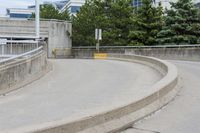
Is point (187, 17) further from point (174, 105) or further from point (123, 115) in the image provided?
point (123, 115)

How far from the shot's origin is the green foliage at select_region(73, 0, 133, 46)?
53688mm

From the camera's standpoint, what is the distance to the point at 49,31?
6150 centimetres

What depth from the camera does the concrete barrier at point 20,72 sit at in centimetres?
1575

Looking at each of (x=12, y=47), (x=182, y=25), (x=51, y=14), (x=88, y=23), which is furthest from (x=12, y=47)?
(x=51, y=14)

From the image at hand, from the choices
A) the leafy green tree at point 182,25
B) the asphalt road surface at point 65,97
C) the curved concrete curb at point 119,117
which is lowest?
the asphalt road surface at point 65,97

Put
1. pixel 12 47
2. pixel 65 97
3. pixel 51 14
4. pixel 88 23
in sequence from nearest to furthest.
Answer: pixel 65 97
pixel 12 47
pixel 88 23
pixel 51 14

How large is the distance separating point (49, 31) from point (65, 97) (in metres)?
48.3

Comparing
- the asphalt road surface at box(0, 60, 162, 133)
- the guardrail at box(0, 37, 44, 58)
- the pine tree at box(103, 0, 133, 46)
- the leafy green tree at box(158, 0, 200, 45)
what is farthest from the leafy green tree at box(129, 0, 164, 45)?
the asphalt road surface at box(0, 60, 162, 133)

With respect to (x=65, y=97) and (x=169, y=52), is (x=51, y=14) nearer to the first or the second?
(x=169, y=52)

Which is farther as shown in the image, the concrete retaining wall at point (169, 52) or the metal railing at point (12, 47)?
the concrete retaining wall at point (169, 52)

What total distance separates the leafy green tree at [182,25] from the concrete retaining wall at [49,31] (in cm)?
2147

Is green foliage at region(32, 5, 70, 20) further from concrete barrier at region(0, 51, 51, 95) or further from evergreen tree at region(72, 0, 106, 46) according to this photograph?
concrete barrier at region(0, 51, 51, 95)

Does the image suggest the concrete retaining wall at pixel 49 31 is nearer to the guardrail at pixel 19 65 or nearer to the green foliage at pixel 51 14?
the green foliage at pixel 51 14

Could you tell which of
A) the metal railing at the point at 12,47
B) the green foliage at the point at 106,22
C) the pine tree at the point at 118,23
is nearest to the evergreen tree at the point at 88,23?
the green foliage at the point at 106,22
